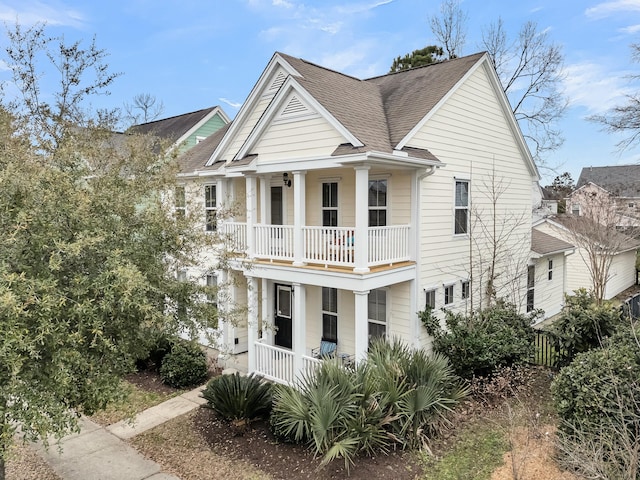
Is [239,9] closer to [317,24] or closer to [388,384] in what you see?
[317,24]

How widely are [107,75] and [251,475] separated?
20.9 metres

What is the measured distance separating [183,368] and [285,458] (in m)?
4.88

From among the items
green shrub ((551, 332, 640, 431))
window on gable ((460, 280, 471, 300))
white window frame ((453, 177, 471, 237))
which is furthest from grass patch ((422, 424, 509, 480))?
white window frame ((453, 177, 471, 237))

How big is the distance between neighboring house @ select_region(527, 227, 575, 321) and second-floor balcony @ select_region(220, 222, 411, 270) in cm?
821

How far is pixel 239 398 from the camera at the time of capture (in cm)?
A: 849

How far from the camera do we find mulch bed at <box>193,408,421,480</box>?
673cm

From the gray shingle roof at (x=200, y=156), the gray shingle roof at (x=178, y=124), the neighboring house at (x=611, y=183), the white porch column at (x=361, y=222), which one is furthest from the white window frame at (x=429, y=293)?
the neighboring house at (x=611, y=183)

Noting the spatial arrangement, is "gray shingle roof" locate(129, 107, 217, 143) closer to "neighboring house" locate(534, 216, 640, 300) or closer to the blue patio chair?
the blue patio chair

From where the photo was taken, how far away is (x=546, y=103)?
24.3m

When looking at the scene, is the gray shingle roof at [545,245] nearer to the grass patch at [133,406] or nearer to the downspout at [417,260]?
the downspout at [417,260]

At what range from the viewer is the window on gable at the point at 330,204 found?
11992 mm

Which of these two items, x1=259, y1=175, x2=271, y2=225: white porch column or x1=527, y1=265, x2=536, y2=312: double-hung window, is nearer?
x1=259, y1=175, x2=271, y2=225: white porch column

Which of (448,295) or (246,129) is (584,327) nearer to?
(448,295)

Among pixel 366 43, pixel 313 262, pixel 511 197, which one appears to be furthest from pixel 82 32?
pixel 511 197
